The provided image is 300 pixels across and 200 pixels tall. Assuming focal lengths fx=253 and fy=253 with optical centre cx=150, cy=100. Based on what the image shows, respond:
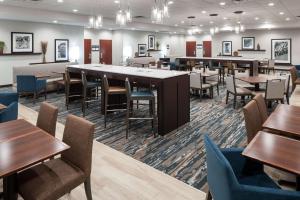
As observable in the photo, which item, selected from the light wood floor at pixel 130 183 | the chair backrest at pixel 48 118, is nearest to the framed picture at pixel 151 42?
the light wood floor at pixel 130 183

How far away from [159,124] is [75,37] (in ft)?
29.8

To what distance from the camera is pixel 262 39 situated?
53.1ft

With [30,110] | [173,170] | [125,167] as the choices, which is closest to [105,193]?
[125,167]

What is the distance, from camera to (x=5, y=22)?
9516 mm

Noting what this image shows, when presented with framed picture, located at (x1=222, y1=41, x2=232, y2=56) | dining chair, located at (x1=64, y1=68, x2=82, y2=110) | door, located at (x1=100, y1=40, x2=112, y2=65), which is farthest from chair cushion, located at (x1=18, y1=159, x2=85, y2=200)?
framed picture, located at (x1=222, y1=41, x2=232, y2=56)

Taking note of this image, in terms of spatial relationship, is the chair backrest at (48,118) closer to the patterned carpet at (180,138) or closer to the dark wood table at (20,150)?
the dark wood table at (20,150)

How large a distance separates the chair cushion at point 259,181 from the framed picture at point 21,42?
33.6 feet

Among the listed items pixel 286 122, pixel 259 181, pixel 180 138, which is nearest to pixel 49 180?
pixel 259 181

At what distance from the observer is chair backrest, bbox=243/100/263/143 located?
249cm

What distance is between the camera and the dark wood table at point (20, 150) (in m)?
1.66

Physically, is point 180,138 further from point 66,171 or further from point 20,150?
point 20,150

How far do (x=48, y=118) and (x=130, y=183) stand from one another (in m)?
1.14

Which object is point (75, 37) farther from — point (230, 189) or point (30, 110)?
point (230, 189)

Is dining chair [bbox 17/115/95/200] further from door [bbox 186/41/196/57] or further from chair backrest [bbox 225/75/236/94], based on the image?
door [bbox 186/41/196/57]
